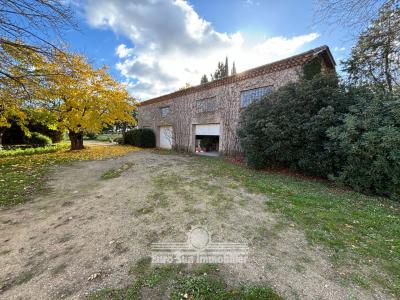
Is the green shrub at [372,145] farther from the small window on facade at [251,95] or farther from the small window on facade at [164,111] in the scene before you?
the small window on facade at [164,111]

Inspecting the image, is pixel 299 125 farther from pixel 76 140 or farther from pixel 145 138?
pixel 76 140

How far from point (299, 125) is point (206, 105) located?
25.0 ft

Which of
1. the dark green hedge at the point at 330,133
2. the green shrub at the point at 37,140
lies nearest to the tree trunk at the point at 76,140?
the green shrub at the point at 37,140

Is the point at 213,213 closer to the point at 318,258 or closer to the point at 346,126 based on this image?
the point at 318,258

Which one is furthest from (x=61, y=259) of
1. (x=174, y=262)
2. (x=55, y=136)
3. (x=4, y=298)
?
(x=55, y=136)

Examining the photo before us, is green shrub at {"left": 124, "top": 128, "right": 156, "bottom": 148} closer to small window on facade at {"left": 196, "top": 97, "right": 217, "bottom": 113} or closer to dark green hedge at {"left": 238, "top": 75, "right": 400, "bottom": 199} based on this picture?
small window on facade at {"left": 196, "top": 97, "right": 217, "bottom": 113}

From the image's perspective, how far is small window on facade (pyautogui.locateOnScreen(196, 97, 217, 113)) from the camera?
41.7 ft

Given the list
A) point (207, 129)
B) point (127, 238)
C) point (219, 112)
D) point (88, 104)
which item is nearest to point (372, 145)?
point (127, 238)

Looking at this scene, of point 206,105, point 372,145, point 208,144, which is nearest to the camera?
point 372,145

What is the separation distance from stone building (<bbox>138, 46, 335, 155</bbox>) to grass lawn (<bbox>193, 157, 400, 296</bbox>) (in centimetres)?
526

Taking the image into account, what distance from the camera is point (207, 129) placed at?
43.6 ft

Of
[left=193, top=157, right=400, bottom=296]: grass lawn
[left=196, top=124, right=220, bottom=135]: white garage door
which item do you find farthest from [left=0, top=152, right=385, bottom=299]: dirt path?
[left=196, top=124, right=220, bottom=135]: white garage door

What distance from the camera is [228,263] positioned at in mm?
2391

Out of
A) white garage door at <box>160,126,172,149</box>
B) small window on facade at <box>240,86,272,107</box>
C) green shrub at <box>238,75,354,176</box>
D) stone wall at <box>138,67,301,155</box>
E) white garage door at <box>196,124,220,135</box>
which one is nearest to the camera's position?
green shrub at <box>238,75,354,176</box>
